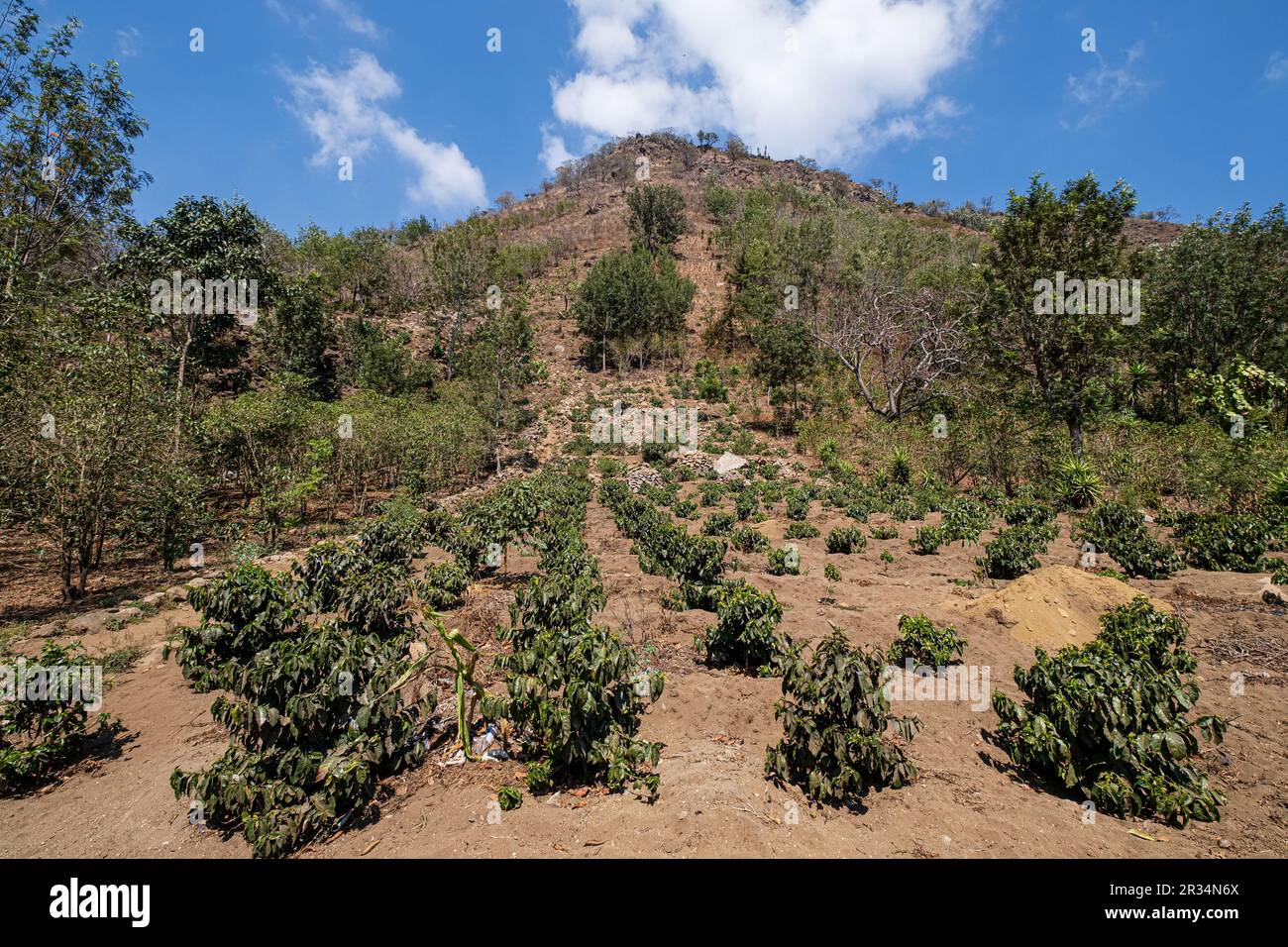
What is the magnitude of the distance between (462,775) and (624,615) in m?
3.68

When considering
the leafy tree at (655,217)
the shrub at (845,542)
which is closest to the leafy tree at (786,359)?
the shrub at (845,542)

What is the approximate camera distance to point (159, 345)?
19.1 m

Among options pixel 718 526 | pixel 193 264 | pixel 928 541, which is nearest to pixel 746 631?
pixel 718 526

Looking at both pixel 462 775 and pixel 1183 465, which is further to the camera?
pixel 1183 465

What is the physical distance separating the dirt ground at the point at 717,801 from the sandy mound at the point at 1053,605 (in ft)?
1.70

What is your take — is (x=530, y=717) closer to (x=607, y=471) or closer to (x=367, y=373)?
(x=607, y=471)

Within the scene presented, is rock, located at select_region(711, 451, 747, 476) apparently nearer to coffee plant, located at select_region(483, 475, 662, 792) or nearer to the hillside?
the hillside

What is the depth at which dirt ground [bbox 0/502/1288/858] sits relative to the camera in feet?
11.3

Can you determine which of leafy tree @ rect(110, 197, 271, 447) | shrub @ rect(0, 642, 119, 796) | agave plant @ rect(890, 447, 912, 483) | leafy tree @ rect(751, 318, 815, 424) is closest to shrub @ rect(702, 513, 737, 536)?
agave plant @ rect(890, 447, 912, 483)

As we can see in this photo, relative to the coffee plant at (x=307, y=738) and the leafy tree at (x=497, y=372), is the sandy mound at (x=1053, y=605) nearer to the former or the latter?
the coffee plant at (x=307, y=738)

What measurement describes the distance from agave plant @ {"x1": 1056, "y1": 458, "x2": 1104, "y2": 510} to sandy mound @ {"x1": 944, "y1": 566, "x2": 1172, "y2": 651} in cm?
920

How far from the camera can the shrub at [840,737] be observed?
384 cm
